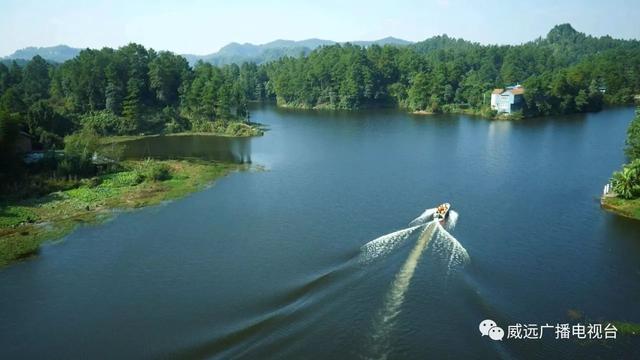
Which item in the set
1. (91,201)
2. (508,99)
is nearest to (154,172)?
(91,201)

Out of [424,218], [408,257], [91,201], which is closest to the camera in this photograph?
[408,257]

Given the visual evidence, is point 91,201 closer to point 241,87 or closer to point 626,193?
point 626,193

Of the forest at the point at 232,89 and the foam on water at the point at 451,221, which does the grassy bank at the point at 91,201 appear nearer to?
the forest at the point at 232,89

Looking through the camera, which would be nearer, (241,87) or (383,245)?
(383,245)

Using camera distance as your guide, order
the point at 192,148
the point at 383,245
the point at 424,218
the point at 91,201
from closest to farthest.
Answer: the point at 383,245, the point at 424,218, the point at 91,201, the point at 192,148

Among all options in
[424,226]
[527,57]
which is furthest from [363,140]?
[527,57]

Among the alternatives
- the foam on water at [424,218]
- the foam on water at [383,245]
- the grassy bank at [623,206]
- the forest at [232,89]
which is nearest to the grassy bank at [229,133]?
the forest at [232,89]

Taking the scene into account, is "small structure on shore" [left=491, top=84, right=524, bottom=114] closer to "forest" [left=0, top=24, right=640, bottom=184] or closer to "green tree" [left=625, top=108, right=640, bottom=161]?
"forest" [left=0, top=24, right=640, bottom=184]

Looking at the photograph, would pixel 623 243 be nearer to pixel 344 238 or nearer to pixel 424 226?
pixel 424 226
